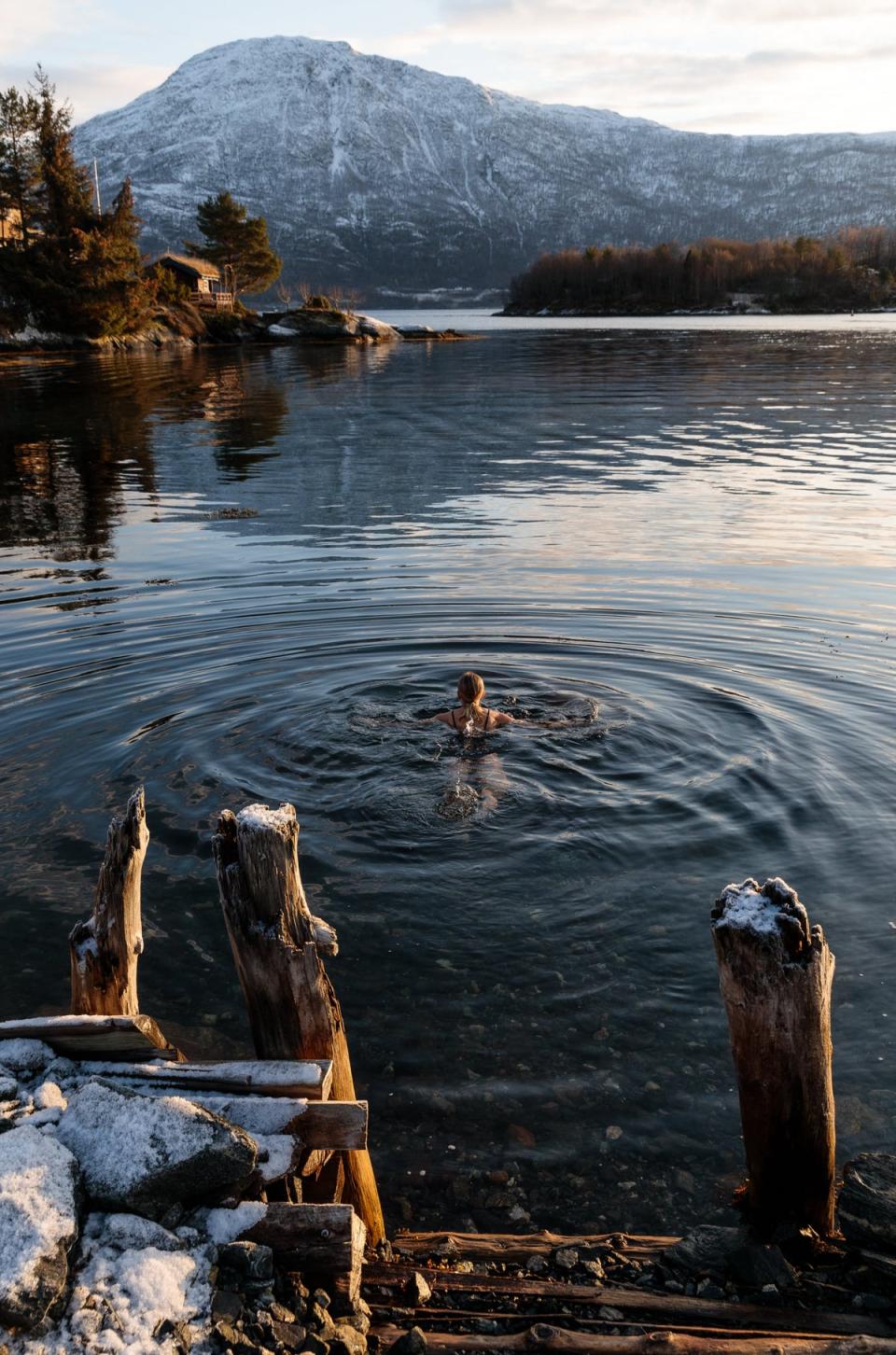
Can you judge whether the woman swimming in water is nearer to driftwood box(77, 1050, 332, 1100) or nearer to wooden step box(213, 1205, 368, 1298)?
driftwood box(77, 1050, 332, 1100)

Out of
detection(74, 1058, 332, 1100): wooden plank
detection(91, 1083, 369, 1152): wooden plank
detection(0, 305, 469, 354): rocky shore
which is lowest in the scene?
detection(91, 1083, 369, 1152): wooden plank

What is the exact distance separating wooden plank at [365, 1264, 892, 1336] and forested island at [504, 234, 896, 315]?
617 feet

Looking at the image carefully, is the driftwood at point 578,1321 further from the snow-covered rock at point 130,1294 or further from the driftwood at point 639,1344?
the snow-covered rock at point 130,1294

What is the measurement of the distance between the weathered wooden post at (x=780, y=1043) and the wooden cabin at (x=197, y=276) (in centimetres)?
10931

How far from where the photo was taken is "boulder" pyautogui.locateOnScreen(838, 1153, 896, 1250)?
4422 millimetres

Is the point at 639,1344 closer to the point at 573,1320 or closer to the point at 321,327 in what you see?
the point at 573,1320

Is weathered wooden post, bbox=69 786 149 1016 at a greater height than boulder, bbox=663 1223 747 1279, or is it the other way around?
weathered wooden post, bbox=69 786 149 1016

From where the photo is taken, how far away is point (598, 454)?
106 ft

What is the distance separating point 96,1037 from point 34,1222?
115cm

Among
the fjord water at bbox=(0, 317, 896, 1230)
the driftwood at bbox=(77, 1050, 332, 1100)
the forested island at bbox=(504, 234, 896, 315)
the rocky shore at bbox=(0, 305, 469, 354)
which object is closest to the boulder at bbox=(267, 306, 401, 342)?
the rocky shore at bbox=(0, 305, 469, 354)

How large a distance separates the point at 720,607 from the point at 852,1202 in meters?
12.1

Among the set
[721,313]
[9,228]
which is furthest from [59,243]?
[721,313]

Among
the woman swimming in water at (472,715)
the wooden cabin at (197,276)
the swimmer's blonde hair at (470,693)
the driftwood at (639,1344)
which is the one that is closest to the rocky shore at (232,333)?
the wooden cabin at (197,276)

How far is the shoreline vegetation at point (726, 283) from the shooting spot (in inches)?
6845
